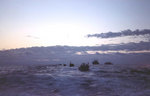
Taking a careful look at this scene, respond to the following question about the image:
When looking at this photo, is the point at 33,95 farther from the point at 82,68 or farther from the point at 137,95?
the point at 82,68

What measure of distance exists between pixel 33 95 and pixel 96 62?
3315 inches

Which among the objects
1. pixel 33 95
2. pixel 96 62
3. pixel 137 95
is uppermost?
pixel 33 95

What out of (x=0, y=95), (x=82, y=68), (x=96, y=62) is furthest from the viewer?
(x=96, y=62)

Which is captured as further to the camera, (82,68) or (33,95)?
(82,68)

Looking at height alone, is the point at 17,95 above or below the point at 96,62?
above

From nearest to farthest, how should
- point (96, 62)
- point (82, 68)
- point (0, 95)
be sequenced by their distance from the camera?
point (0, 95) < point (82, 68) < point (96, 62)

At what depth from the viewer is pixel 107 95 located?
448 inches

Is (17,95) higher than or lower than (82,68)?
higher

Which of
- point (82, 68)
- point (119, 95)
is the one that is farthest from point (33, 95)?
point (82, 68)

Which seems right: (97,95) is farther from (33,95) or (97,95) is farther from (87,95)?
(33,95)

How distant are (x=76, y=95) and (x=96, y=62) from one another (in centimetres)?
8303

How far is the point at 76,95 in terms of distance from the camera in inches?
455

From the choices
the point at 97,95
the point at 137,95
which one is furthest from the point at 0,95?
the point at 137,95

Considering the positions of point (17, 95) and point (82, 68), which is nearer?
point (17, 95)
